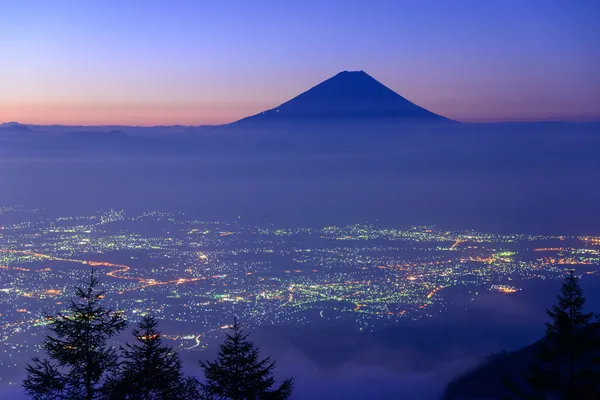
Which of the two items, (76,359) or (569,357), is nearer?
(76,359)

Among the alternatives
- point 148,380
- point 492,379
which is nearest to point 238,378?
point 148,380

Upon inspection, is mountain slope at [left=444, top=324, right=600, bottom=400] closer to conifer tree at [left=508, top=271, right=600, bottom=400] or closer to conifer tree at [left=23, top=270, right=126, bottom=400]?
conifer tree at [left=508, top=271, right=600, bottom=400]

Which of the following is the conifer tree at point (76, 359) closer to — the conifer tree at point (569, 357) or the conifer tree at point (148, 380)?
the conifer tree at point (148, 380)

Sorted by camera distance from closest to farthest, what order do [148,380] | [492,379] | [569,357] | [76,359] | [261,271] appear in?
[76,359] < [148,380] < [569,357] < [492,379] < [261,271]

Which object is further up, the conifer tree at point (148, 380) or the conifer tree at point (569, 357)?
the conifer tree at point (569, 357)

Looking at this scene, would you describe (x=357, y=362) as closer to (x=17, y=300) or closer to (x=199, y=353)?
(x=199, y=353)

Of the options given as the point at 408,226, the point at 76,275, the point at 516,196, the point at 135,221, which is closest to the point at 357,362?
the point at 76,275

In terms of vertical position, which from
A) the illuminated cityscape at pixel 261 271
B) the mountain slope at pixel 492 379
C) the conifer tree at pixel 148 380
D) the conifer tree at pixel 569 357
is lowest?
the illuminated cityscape at pixel 261 271

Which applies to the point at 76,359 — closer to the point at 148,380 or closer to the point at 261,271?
the point at 148,380

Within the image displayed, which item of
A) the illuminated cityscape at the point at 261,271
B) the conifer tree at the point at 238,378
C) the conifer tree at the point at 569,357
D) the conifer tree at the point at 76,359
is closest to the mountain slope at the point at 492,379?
the conifer tree at the point at 569,357

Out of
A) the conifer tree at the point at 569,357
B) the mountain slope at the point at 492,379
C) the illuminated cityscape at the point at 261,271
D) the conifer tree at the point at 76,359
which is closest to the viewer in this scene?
the conifer tree at the point at 76,359
